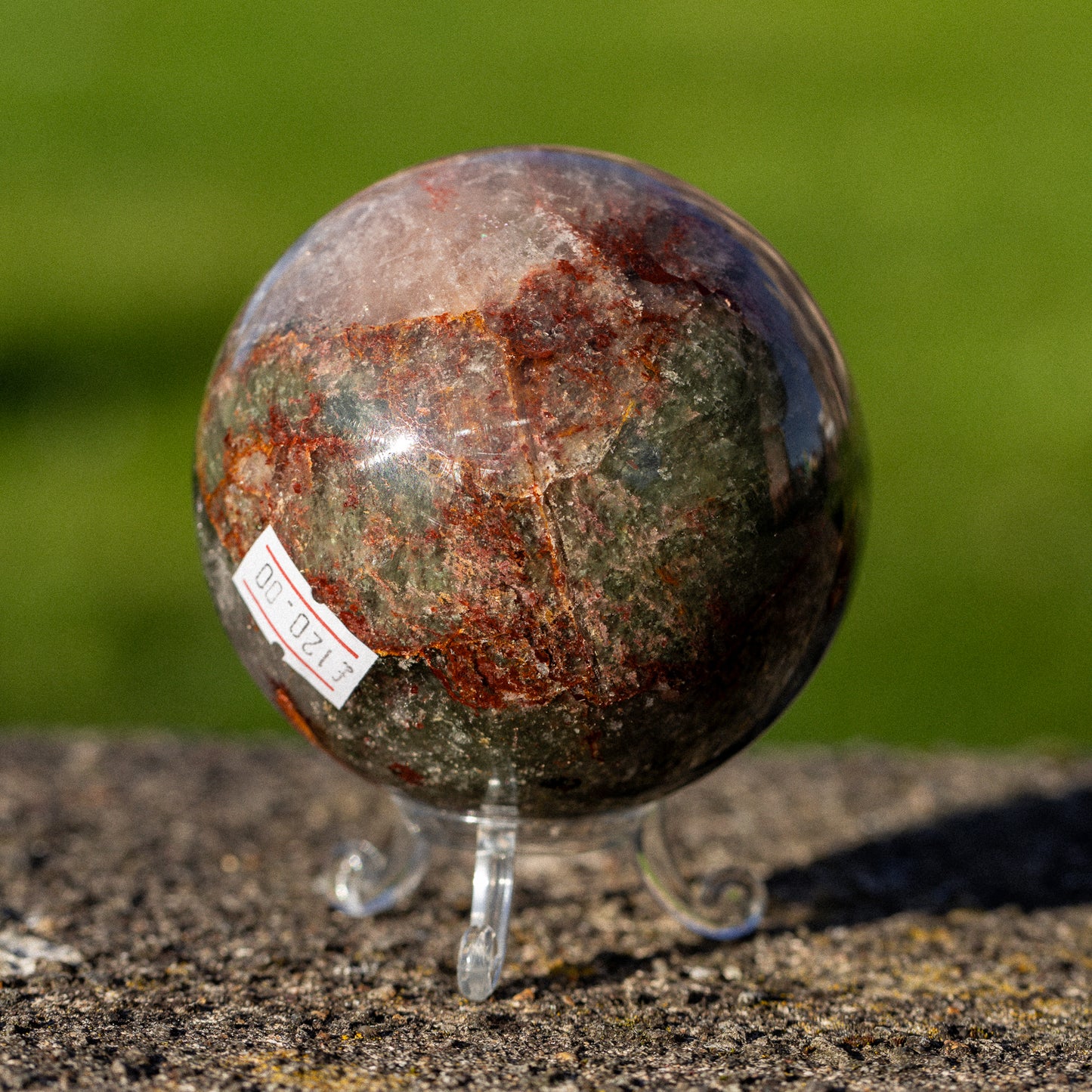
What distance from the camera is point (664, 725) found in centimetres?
326

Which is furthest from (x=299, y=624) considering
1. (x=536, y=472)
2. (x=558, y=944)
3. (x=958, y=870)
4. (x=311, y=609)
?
(x=958, y=870)

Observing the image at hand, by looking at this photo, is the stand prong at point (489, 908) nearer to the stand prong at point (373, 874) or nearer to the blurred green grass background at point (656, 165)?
the stand prong at point (373, 874)

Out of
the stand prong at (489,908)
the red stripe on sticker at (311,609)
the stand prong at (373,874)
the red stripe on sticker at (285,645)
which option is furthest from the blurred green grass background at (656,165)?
the red stripe on sticker at (311,609)

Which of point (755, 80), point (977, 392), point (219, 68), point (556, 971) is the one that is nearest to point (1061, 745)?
point (556, 971)

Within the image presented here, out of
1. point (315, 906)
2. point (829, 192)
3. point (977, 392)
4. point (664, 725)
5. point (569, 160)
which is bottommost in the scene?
point (315, 906)

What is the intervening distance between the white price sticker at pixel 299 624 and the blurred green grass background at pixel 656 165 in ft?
8.05

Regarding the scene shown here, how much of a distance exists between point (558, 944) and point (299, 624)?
123 centimetres

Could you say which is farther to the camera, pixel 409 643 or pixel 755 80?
pixel 755 80

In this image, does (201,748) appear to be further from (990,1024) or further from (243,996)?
(990,1024)

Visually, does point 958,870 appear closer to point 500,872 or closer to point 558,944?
point 558,944

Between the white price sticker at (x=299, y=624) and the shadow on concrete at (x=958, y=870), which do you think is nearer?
the white price sticker at (x=299, y=624)

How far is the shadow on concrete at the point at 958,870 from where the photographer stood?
4223 mm

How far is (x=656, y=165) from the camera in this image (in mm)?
11008

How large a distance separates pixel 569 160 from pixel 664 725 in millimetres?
1259
